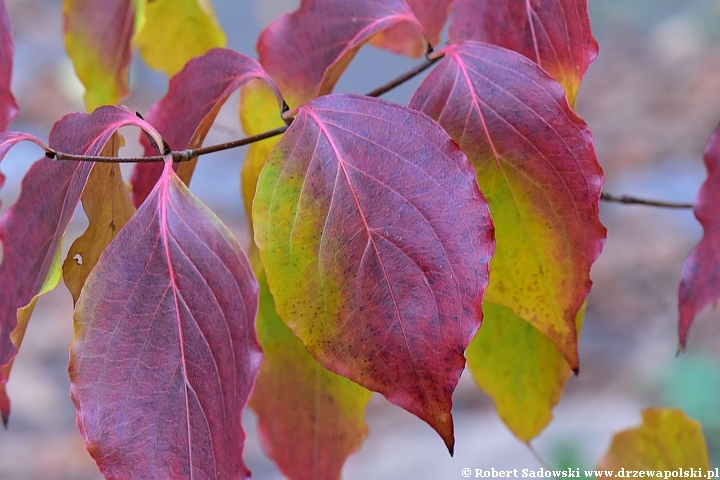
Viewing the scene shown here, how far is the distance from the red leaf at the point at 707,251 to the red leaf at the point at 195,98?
0.80 ft

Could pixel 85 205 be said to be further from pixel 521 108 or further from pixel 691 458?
pixel 691 458

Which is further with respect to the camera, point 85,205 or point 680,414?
point 680,414

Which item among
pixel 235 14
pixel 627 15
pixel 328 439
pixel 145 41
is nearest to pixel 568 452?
pixel 328 439

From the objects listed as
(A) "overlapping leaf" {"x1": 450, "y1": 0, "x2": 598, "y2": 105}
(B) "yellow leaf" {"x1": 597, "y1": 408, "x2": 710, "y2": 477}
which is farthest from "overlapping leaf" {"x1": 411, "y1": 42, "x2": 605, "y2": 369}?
(B) "yellow leaf" {"x1": 597, "y1": 408, "x2": 710, "y2": 477}

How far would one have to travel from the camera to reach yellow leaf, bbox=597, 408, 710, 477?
0.59m

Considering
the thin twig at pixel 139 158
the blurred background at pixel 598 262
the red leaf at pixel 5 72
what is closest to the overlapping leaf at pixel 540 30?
the thin twig at pixel 139 158

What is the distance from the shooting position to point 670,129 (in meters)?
2.75

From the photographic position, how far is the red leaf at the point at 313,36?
0.45m

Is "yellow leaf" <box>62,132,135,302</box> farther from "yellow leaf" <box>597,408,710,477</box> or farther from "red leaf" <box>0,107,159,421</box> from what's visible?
"yellow leaf" <box>597,408,710,477</box>

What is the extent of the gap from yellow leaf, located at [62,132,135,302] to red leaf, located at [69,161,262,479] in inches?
2.1

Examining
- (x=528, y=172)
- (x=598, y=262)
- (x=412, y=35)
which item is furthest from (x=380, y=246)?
(x=598, y=262)

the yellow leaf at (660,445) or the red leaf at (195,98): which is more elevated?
the red leaf at (195,98)

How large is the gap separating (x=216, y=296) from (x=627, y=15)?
345 centimetres

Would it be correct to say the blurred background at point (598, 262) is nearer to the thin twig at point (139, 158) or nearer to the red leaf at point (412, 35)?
the red leaf at point (412, 35)
